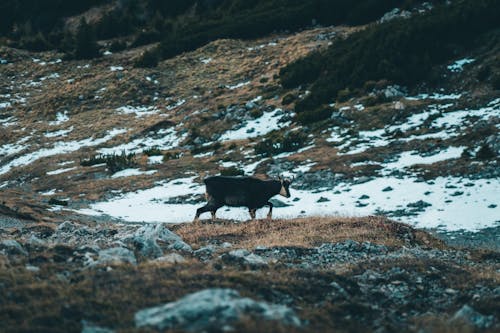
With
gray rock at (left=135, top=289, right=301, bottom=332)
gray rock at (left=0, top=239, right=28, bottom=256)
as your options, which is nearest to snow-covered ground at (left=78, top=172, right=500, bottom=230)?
gray rock at (left=0, top=239, right=28, bottom=256)

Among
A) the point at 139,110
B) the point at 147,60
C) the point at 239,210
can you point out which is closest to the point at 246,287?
the point at 239,210

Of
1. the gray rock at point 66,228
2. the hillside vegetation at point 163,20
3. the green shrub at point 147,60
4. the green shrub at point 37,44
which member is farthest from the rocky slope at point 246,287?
the green shrub at point 37,44

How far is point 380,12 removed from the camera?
50.8 m

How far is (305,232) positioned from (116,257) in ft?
20.8

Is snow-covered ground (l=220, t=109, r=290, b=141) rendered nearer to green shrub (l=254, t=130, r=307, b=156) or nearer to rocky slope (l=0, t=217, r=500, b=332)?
green shrub (l=254, t=130, r=307, b=156)

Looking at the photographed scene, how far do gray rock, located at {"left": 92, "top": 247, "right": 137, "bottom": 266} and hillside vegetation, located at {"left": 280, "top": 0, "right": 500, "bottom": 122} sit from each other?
2513 centimetres

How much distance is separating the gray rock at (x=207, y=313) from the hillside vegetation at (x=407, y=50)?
27.6 metres

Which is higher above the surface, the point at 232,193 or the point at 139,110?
the point at 232,193

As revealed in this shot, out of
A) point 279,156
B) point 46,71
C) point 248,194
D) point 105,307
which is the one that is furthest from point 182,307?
point 46,71

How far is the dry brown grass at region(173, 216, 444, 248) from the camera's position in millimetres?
13273

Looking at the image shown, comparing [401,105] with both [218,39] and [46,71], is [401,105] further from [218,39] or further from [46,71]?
[46,71]

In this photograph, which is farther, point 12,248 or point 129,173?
point 129,173

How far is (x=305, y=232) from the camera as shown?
46.7 ft

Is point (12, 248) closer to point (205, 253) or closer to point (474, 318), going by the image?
point (205, 253)
